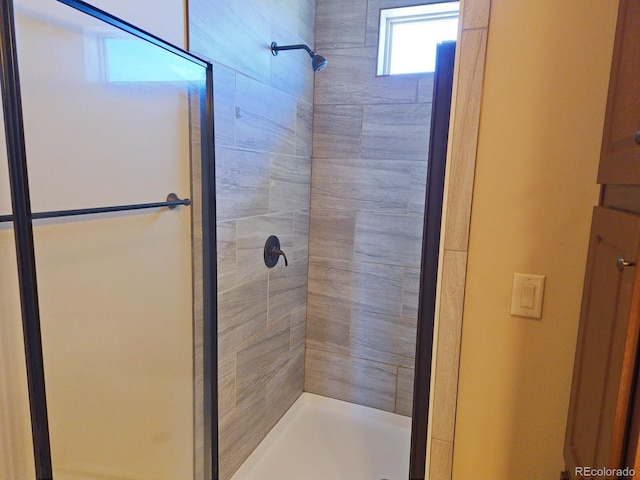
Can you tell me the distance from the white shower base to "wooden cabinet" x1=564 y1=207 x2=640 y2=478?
1.51 meters

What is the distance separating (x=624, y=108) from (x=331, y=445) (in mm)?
2237

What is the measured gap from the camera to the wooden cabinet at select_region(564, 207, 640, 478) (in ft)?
2.11

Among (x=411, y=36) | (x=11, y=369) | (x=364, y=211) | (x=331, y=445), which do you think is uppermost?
(x=411, y=36)

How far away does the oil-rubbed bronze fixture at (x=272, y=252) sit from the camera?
2146 mm

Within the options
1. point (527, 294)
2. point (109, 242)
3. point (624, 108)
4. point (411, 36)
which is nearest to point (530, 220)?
point (527, 294)

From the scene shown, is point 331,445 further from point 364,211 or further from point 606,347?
point 606,347

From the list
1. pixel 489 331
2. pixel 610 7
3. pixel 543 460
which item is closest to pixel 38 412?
pixel 489 331

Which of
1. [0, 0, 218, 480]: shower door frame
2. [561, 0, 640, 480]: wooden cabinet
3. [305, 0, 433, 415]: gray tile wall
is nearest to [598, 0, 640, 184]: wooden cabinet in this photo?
[561, 0, 640, 480]: wooden cabinet

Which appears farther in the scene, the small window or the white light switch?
the small window

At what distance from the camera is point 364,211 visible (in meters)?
2.50

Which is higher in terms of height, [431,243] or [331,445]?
[431,243]

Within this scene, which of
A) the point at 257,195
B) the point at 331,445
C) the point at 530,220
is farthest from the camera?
the point at 331,445

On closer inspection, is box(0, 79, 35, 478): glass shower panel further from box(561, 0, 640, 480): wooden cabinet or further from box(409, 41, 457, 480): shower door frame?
box(561, 0, 640, 480): wooden cabinet

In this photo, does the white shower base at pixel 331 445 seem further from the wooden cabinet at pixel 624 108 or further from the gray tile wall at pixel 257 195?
the wooden cabinet at pixel 624 108
